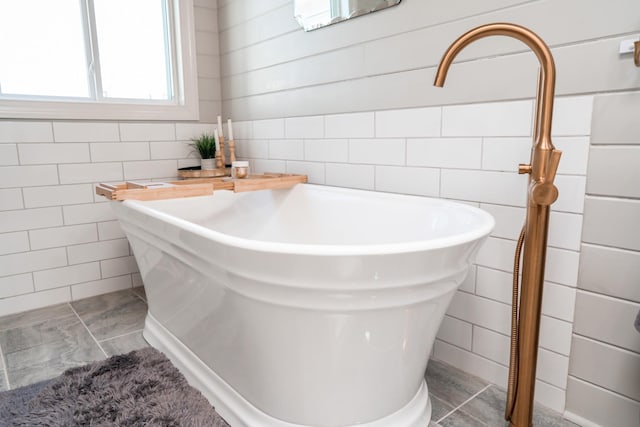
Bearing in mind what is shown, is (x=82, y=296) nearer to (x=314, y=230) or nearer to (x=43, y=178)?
(x=43, y=178)

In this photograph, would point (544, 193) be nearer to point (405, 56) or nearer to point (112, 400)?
point (405, 56)

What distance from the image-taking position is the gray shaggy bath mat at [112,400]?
1332 mm

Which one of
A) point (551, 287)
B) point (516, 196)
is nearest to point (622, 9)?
point (516, 196)

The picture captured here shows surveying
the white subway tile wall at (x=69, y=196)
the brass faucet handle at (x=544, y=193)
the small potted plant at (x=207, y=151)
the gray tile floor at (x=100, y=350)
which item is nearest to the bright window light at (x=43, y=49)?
the white subway tile wall at (x=69, y=196)

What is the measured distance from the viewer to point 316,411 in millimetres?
1148

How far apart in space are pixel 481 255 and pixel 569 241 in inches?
12.2

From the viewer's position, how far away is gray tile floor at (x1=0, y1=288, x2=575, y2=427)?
54.9 inches

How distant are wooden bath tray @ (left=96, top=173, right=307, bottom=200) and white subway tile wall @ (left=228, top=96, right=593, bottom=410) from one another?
37 centimetres

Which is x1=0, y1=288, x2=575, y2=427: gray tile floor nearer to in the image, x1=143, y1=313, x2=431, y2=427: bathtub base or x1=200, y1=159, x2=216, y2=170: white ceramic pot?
x1=143, y1=313, x2=431, y2=427: bathtub base

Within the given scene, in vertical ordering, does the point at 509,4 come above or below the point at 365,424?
above

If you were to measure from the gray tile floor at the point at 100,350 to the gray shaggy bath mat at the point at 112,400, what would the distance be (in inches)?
6.9

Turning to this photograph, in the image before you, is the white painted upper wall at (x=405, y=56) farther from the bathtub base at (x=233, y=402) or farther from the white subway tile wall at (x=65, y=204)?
the bathtub base at (x=233, y=402)

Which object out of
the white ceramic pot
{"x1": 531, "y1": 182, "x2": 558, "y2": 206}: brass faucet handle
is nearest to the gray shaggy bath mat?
{"x1": 531, "y1": 182, "x2": 558, "y2": 206}: brass faucet handle

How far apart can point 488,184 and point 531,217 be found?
42 centimetres
